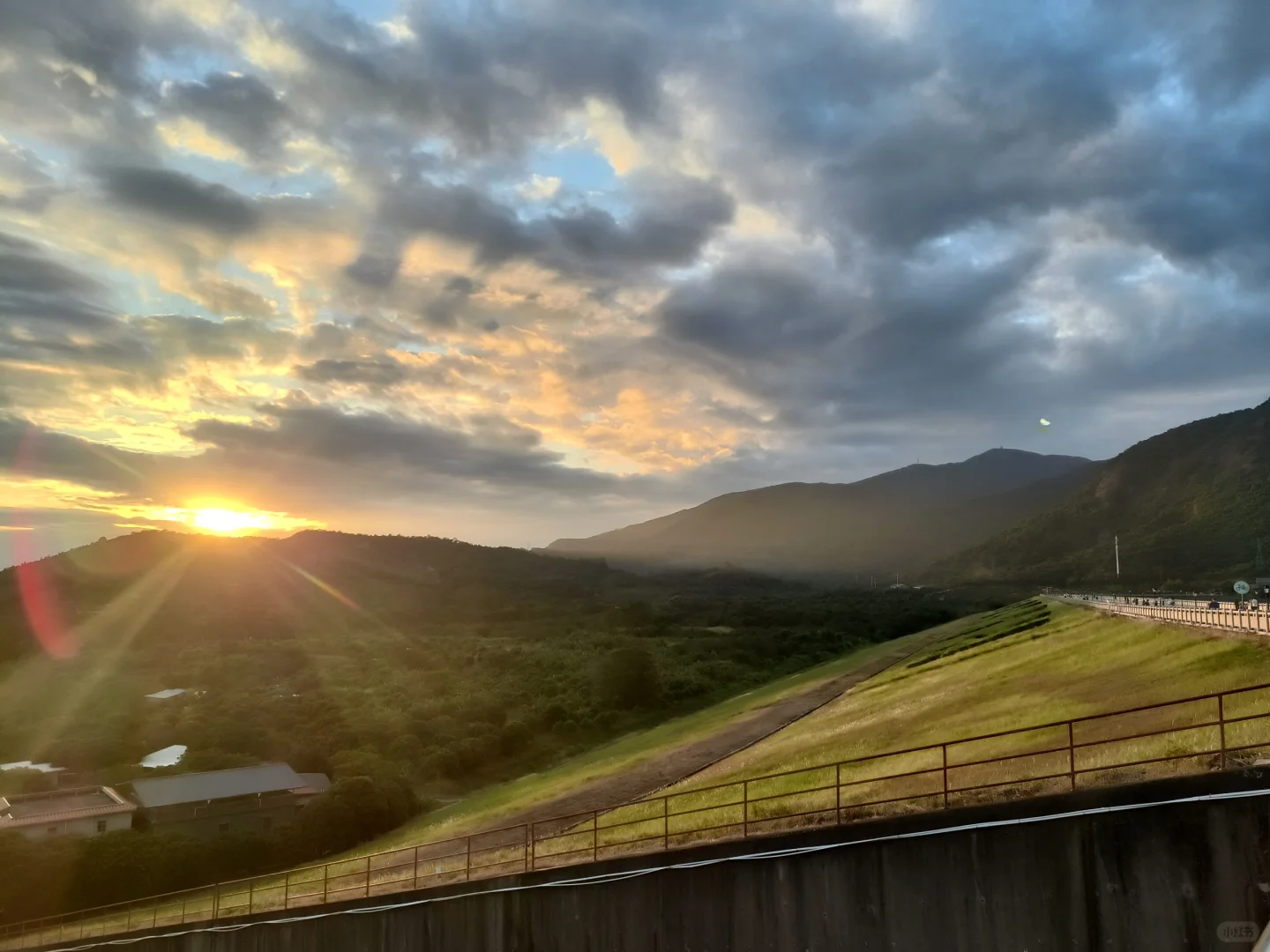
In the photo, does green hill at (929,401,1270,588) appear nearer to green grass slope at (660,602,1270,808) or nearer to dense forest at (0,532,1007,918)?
dense forest at (0,532,1007,918)

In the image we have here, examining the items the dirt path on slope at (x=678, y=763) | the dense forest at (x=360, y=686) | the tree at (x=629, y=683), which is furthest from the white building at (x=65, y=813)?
the tree at (x=629, y=683)

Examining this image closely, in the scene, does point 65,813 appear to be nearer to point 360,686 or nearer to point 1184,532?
point 360,686

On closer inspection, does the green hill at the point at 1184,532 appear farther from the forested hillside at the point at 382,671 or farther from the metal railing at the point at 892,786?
the metal railing at the point at 892,786

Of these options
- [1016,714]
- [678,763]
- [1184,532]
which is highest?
[1184,532]

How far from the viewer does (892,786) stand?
17969mm

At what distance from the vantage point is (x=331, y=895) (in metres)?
26.1

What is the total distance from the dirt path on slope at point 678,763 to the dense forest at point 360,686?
2223cm

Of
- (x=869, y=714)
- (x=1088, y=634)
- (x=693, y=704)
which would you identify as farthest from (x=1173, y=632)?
(x=693, y=704)

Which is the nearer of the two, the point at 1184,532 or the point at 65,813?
the point at 65,813

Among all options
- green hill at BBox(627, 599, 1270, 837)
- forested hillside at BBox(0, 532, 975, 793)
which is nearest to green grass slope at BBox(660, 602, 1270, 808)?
green hill at BBox(627, 599, 1270, 837)

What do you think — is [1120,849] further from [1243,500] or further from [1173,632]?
[1243,500]

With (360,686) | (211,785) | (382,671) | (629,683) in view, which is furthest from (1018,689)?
(382,671)

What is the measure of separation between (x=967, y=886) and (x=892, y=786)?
5.60m

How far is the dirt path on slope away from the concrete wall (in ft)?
24.8
